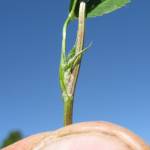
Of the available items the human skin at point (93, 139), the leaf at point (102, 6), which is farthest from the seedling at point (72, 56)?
the human skin at point (93, 139)

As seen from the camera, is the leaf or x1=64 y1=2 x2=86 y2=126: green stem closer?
x1=64 y1=2 x2=86 y2=126: green stem

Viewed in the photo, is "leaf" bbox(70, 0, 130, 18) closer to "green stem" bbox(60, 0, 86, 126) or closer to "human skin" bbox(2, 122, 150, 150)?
"green stem" bbox(60, 0, 86, 126)

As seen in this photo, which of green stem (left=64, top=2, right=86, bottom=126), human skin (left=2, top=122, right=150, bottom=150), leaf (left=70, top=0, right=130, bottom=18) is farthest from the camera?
leaf (left=70, top=0, right=130, bottom=18)

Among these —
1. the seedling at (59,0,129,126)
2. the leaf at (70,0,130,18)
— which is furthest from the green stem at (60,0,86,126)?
the leaf at (70,0,130,18)

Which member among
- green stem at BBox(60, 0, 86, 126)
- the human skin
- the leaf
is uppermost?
the leaf

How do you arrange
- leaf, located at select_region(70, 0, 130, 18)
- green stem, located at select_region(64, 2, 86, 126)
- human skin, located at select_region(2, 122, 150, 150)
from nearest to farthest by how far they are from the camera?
human skin, located at select_region(2, 122, 150, 150) < green stem, located at select_region(64, 2, 86, 126) < leaf, located at select_region(70, 0, 130, 18)

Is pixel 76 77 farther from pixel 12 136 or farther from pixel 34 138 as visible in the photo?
pixel 12 136

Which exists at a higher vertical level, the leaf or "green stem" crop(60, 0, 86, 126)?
the leaf

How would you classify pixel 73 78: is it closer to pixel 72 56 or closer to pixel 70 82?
pixel 70 82
